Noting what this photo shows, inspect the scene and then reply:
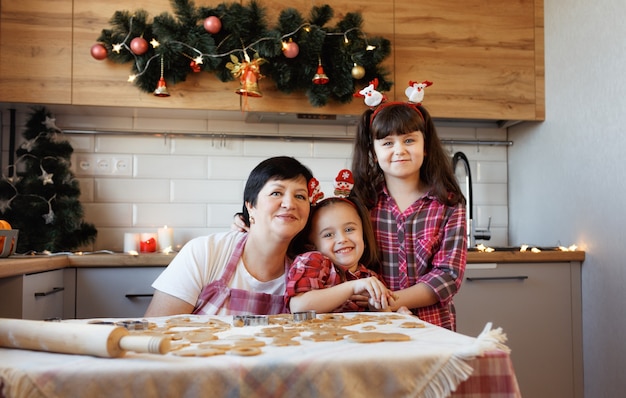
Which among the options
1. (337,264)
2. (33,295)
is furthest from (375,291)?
(33,295)

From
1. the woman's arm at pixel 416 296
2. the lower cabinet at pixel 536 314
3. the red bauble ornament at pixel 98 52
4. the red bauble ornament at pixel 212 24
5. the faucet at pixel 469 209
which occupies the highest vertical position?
the red bauble ornament at pixel 212 24

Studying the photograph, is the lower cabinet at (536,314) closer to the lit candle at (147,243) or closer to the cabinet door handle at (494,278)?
the cabinet door handle at (494,278)

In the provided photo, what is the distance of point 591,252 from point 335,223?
138 centimetres

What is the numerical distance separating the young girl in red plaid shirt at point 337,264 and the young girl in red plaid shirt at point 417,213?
66 mm

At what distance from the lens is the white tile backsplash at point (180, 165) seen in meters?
2.75

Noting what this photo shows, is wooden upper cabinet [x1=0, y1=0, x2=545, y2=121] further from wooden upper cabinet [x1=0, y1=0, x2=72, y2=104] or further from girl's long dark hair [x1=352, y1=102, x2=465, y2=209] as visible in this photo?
girl's long dark hair [x1=352, y1=102, x2=465, y2=209]

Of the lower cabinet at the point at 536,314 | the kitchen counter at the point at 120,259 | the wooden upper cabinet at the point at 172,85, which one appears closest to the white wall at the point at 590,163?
the lower cabinet at the point at 536,314

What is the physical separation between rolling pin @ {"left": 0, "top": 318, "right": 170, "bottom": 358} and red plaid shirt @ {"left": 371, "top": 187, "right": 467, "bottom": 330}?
35.0 inches

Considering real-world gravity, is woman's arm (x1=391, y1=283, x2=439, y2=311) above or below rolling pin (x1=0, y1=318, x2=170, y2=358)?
below

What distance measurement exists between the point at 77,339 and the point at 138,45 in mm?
1825

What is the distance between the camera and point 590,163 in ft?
7.98

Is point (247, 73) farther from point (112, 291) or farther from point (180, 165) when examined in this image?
point (112, 291)

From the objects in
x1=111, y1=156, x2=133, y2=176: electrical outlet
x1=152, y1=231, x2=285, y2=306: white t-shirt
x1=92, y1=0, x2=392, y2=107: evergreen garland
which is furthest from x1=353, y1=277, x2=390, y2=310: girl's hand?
x1=111, y1=156, x2=133, y2=176: electrical outlet

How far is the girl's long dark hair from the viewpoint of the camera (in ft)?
5.16
